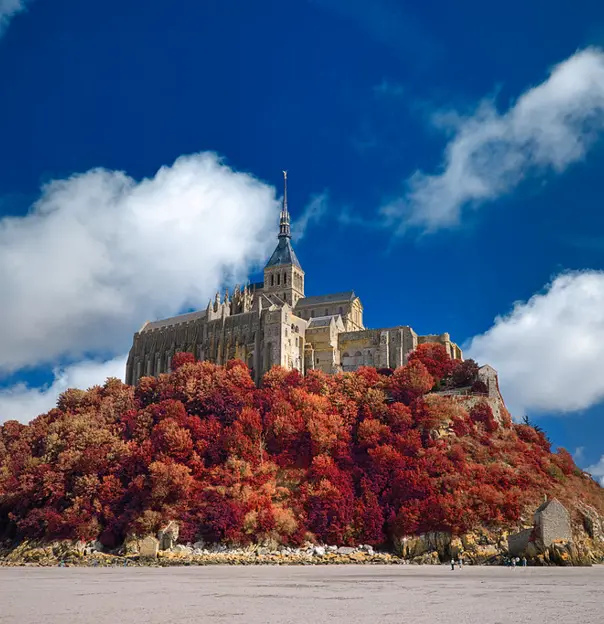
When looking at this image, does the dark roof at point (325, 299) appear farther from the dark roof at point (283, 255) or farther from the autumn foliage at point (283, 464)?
the autumn foliage at point (283, 464)

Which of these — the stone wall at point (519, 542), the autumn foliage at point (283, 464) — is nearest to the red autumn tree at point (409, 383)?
the autumn foliage at point (283, 464)

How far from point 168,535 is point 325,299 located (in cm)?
5094

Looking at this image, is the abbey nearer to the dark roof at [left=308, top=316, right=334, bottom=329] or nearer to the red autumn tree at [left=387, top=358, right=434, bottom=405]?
the dark roof at [left=308, top=316, right=334, bottom=329]

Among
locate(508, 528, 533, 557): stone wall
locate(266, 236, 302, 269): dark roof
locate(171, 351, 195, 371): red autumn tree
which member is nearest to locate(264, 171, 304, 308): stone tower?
locate(266, 236, 302, 269): dark roof

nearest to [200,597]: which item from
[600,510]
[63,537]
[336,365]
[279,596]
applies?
[279,596]

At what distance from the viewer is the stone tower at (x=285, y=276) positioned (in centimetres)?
10181

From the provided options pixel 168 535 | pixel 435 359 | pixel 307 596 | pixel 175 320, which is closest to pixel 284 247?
pixel 175 320

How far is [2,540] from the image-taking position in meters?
61.1

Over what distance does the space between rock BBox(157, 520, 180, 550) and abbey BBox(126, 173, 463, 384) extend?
26.2 metres

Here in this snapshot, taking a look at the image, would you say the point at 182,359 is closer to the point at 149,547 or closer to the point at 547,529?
the point at 149,547

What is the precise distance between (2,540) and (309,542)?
29.3 meters

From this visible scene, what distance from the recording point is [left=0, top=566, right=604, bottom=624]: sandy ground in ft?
71.8

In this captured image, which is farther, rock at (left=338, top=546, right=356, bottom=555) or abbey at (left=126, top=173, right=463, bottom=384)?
abbey at (left=126, top=173, right=463, bottom=384)

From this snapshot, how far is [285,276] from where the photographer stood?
104m
